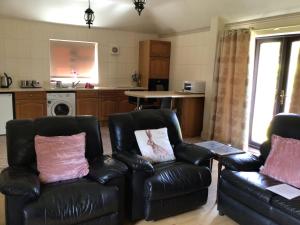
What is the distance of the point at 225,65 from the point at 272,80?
85 centimetres

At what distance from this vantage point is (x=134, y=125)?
2871 millimetres

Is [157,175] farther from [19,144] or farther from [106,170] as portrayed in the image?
[19,144]

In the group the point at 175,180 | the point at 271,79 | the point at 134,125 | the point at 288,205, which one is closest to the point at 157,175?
the point at 175,180

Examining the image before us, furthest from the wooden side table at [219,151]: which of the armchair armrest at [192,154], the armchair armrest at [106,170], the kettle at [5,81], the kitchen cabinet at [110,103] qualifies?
the kettle at [5,81]

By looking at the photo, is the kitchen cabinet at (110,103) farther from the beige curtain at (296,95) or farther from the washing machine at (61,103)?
the beige curtain at (296,95)

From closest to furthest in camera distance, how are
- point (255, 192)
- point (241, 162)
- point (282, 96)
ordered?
point (255, 192), point (241, 162), point (282, 96)

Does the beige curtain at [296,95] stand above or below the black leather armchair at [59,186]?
above

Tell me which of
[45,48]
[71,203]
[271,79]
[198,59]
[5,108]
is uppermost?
[45,48]

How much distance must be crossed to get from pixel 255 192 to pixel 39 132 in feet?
6.25

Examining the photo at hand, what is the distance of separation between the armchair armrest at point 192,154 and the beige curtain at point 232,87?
215cm

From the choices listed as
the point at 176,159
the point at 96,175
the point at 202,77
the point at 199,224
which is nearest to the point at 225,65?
the point at 202,77

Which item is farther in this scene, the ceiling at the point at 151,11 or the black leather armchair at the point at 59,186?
the ceiling at the point at 151,11

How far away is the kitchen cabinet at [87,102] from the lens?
579cm

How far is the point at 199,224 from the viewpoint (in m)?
2.46
